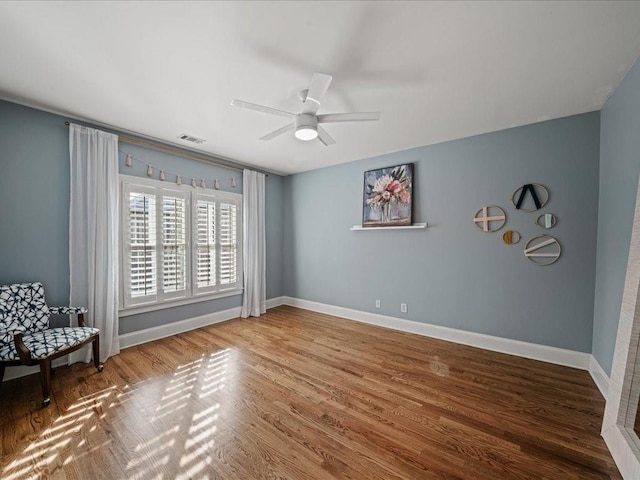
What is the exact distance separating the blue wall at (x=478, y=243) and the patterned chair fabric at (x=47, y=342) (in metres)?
3.30

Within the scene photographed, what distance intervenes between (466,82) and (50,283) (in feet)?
14.5

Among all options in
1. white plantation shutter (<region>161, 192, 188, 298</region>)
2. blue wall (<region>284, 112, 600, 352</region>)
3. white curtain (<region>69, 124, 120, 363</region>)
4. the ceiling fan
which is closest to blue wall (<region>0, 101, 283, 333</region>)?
white curtain (<region>69, 124, 120, 363</region>)

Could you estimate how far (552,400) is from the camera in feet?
7.22

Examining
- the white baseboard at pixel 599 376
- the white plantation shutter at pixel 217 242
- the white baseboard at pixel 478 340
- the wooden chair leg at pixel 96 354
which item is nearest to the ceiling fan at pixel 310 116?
the white plantation shutter at pixel 217 242

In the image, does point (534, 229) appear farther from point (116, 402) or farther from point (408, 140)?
point (116, 402)

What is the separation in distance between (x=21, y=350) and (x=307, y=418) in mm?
2309

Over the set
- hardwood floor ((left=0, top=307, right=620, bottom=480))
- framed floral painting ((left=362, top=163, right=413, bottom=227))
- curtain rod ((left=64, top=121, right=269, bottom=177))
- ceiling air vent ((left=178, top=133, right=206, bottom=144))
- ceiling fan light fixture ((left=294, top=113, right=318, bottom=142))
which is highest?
ceiling air vent ((left=178, top=133, right=206, bottom=144))

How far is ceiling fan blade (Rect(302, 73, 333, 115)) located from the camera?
180 centimetres

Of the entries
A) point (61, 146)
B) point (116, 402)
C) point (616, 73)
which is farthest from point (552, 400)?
point (61, 146)

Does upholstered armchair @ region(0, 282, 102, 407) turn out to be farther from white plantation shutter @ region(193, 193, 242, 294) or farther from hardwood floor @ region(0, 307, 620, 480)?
white plantation shutter @ region(193, 193, 242, 294)

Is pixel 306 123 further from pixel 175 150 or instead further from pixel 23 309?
pixel 23 309

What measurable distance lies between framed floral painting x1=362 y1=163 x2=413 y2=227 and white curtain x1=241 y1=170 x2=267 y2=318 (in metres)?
1.87

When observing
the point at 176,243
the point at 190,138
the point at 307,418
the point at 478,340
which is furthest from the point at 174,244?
the point at 478,340

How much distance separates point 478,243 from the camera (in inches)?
129
